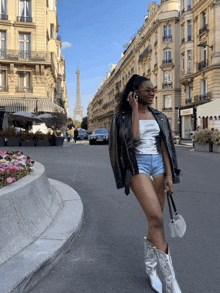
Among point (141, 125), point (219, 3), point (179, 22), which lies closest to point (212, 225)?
point (141, 125)

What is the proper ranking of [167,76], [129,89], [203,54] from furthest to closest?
[167,76] → [203,54] → [129,89]

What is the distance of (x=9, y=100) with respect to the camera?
97.0ft

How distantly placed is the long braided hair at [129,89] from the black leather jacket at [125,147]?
126 mm

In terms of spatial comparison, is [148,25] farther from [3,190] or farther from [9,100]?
[3,190]

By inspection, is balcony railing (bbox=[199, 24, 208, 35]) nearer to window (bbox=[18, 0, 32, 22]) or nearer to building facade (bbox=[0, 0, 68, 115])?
building facade (bbox=[0, 0, 68, 115])

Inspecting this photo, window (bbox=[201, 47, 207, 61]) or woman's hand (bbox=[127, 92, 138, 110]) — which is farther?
window (bbox=[201, 47, 207, 61])

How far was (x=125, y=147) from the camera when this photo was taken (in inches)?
111

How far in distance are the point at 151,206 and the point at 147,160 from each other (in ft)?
1.33

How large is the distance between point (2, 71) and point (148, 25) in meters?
29.2

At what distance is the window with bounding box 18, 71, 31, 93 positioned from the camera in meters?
31.0

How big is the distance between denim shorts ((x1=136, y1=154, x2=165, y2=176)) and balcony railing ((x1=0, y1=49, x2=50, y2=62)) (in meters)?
29.6

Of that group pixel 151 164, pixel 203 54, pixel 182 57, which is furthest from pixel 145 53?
pixel 151 164

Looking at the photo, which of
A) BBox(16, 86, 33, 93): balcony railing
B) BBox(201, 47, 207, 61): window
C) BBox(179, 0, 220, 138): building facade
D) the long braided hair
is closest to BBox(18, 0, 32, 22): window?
BBox(16, 86, 33, 93): balcony railing

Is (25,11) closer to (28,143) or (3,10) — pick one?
(3,10)
